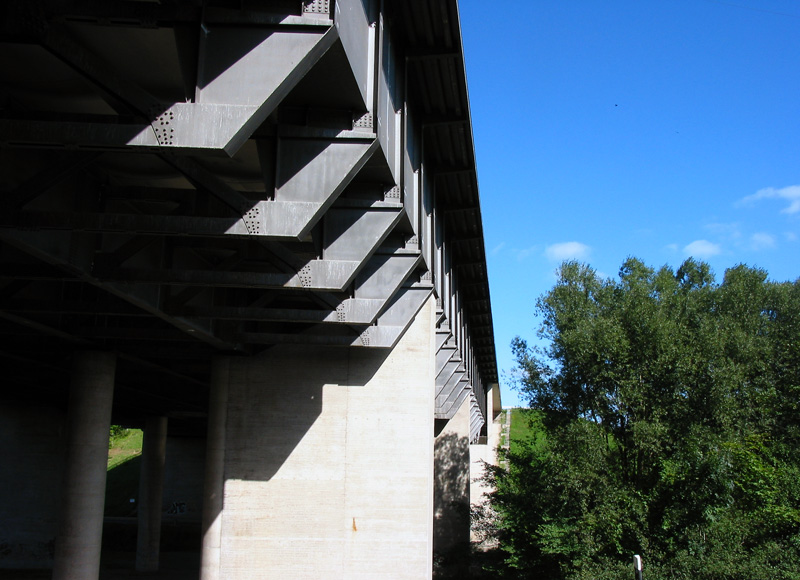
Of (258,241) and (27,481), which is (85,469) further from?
(27,481)

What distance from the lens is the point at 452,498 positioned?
128 ft

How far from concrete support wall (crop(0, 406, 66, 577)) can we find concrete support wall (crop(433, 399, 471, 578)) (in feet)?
62.6

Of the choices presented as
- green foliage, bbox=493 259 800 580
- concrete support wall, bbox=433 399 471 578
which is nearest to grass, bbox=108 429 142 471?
concrete support wall, bbox=433 399 471 578

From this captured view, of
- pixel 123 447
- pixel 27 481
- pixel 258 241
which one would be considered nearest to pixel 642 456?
pixel 258 241

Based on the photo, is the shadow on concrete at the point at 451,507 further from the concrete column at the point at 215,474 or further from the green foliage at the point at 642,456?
the concrete column at the point at 215,474

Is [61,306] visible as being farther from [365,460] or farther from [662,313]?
[662,313]

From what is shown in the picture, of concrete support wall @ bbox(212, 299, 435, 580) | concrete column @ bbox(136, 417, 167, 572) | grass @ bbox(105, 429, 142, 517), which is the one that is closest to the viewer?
concrete support wall @ bbox(212, 299, 435, 580)

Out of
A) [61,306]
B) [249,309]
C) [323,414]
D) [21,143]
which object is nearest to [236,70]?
[21,143]

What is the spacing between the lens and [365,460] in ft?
60.9

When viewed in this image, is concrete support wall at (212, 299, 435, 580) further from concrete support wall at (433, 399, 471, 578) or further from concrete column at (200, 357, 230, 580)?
concrete support wall at (433, 399, 471, 578)

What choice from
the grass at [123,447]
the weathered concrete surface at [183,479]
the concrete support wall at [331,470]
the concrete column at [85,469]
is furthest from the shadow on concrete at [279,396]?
the grass at [123,447]

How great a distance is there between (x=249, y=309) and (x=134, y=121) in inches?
329

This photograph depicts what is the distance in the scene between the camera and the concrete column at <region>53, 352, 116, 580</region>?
760 inches

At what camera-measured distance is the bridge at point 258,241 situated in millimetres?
6637
